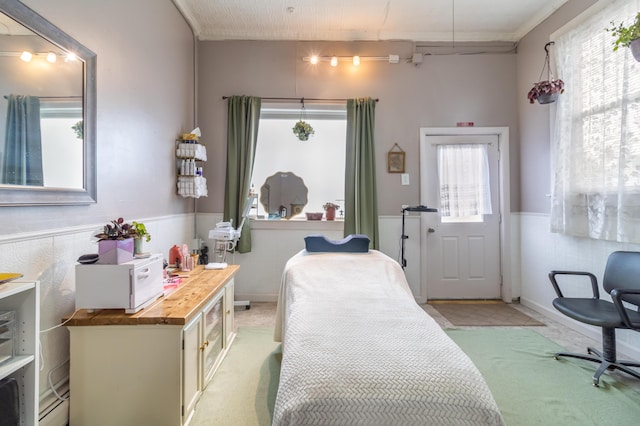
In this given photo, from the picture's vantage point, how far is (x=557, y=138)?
2836 mm

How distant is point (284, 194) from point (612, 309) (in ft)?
10.3

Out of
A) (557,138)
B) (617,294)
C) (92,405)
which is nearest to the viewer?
(92,405)

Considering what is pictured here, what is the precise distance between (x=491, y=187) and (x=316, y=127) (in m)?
2.34

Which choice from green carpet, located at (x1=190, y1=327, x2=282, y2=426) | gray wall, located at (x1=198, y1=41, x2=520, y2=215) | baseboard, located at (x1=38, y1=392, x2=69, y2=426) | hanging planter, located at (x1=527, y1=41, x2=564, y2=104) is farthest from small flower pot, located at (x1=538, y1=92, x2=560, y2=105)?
baseboard, located at (x1=38, y1=392, x2=69, y2=426)

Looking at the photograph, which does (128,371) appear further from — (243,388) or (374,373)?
(374,373)

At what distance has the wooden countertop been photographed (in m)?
1.42

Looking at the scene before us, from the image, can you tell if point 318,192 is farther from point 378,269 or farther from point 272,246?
point 378,269

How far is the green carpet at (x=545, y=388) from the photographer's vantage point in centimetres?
163

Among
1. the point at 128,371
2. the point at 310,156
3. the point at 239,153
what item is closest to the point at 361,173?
the point at 310,156

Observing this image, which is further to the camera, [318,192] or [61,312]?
[318,192]

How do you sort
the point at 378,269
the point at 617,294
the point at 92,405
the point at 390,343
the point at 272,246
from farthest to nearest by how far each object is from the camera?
the point at 272,246 < the point at 378,269 < the point at 617,294 < the point at 92,405 < the point at 390,343

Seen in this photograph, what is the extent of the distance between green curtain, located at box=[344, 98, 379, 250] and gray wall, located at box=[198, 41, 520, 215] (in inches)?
6.7

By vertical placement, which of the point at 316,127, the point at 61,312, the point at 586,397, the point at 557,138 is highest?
the point at 316,127

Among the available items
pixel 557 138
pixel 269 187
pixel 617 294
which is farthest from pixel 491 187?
pixel 269 187
